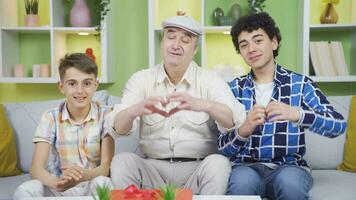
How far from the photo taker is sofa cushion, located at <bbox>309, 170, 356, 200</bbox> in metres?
1.79

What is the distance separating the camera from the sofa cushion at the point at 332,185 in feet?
5.88

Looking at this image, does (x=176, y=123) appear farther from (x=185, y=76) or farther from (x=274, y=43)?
(x=274, y=43)

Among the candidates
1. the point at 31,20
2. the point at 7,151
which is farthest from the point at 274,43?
the point at 31,20

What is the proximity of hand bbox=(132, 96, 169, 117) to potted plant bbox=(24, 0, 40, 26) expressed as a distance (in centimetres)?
162

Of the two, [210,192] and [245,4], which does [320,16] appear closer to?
[245,4]

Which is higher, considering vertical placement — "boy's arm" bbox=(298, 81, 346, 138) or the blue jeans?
"boy's arm" bbox=(298, 81, 346, 138)

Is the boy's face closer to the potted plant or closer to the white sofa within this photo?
the white sofa

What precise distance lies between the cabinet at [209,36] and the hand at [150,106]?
4.15 feet

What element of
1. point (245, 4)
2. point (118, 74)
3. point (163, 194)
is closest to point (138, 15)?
point (118, 74)

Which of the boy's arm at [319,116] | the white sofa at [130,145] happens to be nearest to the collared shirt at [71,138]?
the white sofa at [130,145]

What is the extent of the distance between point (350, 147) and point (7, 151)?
1750mm

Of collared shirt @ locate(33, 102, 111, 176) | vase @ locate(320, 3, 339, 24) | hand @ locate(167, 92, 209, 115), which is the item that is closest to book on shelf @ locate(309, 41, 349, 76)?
vase @ locate(320, 3, 339, 24)

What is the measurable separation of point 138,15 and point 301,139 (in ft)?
5.39

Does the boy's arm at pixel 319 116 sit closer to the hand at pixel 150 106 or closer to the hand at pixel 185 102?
the hand at pixel 185 102
